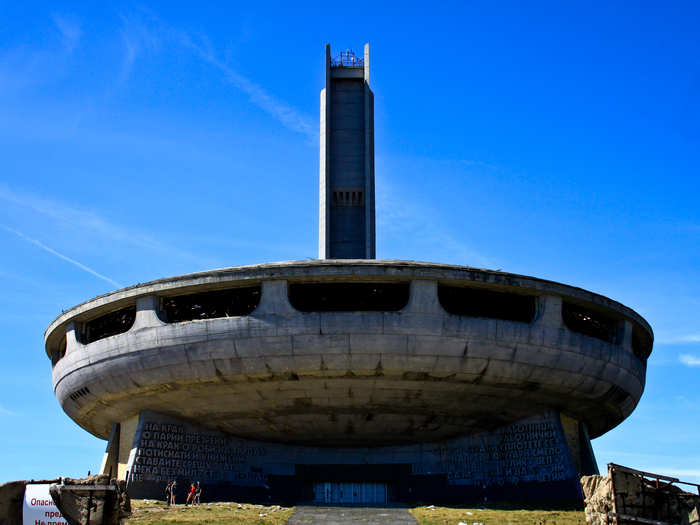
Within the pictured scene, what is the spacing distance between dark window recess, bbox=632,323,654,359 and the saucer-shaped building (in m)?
0.12

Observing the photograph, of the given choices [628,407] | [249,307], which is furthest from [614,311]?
[249,307]

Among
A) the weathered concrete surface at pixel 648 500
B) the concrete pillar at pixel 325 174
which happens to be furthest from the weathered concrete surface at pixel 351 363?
the concrete pillar at pixel 325 174

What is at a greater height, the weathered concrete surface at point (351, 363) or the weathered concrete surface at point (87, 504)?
the weathered concrete surface at point (351, 363)

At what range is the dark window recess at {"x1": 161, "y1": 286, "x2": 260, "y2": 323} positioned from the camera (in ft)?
86.9

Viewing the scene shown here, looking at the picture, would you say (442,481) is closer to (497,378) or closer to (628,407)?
(497,378)

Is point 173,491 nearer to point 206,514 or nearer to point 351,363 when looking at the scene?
point 206,514

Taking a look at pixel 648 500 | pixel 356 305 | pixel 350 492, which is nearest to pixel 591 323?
pixel 356 305

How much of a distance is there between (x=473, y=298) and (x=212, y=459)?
1092 cm

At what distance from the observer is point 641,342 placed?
31.2 meters

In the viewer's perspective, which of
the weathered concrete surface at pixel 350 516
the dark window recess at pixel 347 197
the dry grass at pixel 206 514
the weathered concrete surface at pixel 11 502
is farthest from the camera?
the dark window recess at pixel 347 197

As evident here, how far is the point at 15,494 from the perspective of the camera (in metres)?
15.2

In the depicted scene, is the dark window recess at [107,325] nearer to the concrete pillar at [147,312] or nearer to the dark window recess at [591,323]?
the concrete pillar at [147,312]

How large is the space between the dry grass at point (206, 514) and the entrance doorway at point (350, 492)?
5.27 meters

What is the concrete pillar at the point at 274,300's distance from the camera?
2467 cm
